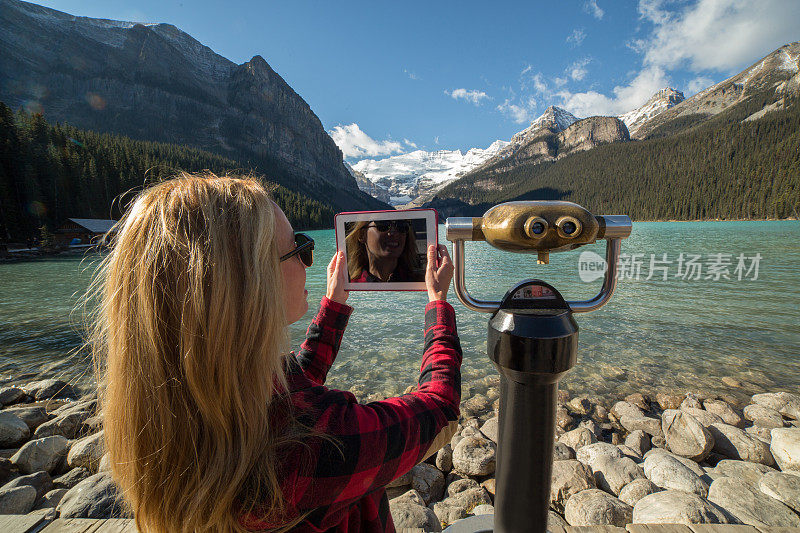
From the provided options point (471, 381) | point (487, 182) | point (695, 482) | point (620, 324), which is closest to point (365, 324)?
point (471, 381)

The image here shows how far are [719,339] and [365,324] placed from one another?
6989 millimetres

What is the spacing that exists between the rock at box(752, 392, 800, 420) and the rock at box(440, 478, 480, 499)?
13.2 ft

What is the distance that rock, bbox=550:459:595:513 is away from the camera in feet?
8.45

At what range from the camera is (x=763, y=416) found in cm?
392

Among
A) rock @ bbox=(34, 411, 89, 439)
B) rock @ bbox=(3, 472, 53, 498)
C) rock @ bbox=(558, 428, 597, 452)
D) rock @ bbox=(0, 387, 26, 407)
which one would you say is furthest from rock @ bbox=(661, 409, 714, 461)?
rock @ bbox=(0, 387, 26, 407)

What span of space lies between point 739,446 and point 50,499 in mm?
5977

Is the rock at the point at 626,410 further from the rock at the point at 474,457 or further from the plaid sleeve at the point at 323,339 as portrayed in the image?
the plaid sleeve at the point at 323,339

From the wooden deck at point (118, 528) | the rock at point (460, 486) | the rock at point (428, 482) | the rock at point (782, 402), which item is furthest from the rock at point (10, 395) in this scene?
the rock at point (782, 402)

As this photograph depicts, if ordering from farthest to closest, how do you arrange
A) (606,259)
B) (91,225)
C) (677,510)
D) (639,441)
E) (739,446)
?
1. (91,225)
2. (639,441)
3. (739,446)
4. (677,510)
5. (606,259)

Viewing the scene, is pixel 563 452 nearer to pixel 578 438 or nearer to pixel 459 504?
pixel 578 438

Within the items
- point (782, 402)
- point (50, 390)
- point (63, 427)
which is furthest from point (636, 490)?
point (50, 390)

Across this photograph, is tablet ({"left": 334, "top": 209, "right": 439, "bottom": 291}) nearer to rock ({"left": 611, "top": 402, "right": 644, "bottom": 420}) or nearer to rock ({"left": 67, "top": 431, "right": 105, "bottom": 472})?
rock ({"left": 67, "top": 431, "right": 105, "bottom": 472})

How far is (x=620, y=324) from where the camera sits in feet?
24.7

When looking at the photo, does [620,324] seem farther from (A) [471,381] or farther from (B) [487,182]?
(B) [487,182]
